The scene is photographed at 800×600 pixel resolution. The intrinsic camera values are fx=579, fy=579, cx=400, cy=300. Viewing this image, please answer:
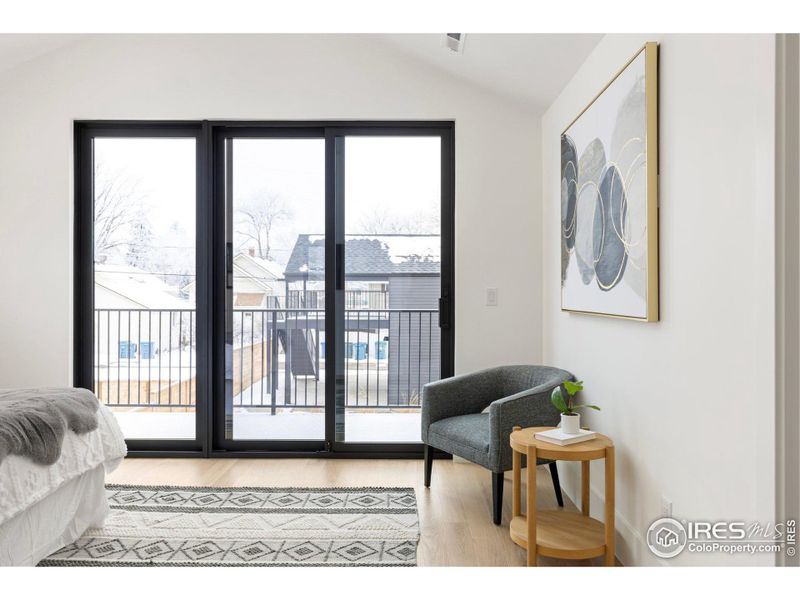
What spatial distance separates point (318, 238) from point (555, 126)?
1.66 metres

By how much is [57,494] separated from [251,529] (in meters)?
0.81

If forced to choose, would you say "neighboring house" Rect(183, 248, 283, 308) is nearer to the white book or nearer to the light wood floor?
the light wood floor

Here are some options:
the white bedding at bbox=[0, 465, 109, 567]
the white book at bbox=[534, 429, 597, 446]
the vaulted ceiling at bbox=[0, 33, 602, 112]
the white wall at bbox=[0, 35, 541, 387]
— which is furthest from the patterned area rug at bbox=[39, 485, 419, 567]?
the vaulted ceiling at bbox=[0, 33, 602, 112]

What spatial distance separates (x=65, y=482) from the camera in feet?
7.42

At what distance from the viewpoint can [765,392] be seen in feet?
4.56

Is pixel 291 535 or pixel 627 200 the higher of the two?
pixel 627 200

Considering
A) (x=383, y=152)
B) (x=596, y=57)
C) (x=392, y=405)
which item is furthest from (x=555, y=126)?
(x=392, y=405)

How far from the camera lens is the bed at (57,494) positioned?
1955 mm

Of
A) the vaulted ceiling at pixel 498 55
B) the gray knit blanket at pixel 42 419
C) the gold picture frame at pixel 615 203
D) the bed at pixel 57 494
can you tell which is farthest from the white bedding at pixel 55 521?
the vaulted ceiling at pixel 498 55

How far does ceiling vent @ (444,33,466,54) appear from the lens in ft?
10.4

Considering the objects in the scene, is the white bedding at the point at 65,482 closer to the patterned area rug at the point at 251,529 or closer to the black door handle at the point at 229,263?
the patterned area rug at the point at 251,529
